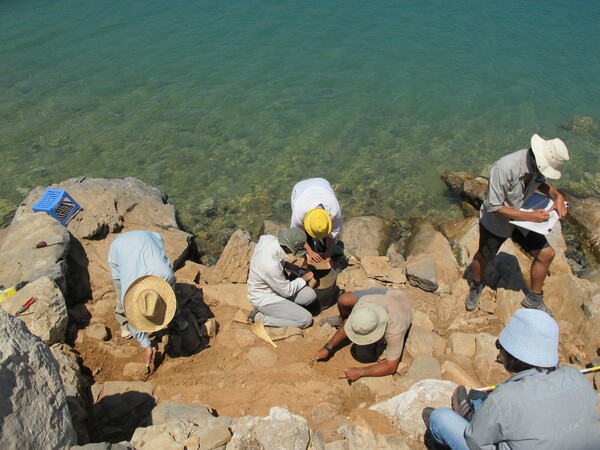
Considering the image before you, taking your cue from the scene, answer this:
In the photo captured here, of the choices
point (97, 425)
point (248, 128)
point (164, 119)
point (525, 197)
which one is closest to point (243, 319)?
point (97, 425)

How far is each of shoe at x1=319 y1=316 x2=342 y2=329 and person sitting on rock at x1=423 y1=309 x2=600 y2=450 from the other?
2541mm

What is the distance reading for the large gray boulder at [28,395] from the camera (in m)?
3.28

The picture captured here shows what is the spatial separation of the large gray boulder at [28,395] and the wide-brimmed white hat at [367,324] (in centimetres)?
261

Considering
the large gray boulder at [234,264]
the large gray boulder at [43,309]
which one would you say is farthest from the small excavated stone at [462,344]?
the large gray boulder at [43,309]

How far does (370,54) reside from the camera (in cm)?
1444

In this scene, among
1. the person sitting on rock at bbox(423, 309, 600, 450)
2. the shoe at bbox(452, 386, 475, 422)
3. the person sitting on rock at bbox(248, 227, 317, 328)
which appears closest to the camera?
the person sitting on rock at bbox(423, 309, 600, 450)

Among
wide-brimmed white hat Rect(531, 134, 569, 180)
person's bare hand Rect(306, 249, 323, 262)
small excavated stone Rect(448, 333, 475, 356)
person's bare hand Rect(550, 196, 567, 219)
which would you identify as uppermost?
wide-brimmed white hat Rect(531, 134, 569, 180)

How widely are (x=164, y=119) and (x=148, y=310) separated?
8131 mm

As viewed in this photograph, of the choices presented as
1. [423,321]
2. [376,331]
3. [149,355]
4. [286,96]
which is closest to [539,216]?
[423,321]

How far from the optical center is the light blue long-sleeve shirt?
17.5 ft

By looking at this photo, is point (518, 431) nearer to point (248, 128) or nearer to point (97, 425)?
point (97, 425)

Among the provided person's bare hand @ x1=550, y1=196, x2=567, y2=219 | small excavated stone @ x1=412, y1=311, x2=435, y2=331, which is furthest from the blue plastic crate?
person's bare hand @ x1=550, y1=196, x2=567, y2=219

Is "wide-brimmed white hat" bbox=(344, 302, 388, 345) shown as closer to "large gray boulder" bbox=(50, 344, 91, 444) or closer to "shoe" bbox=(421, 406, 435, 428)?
"shoe" bbox=(421, 406, 435, 428)

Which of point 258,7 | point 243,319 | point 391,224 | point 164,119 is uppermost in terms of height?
point 258,7
